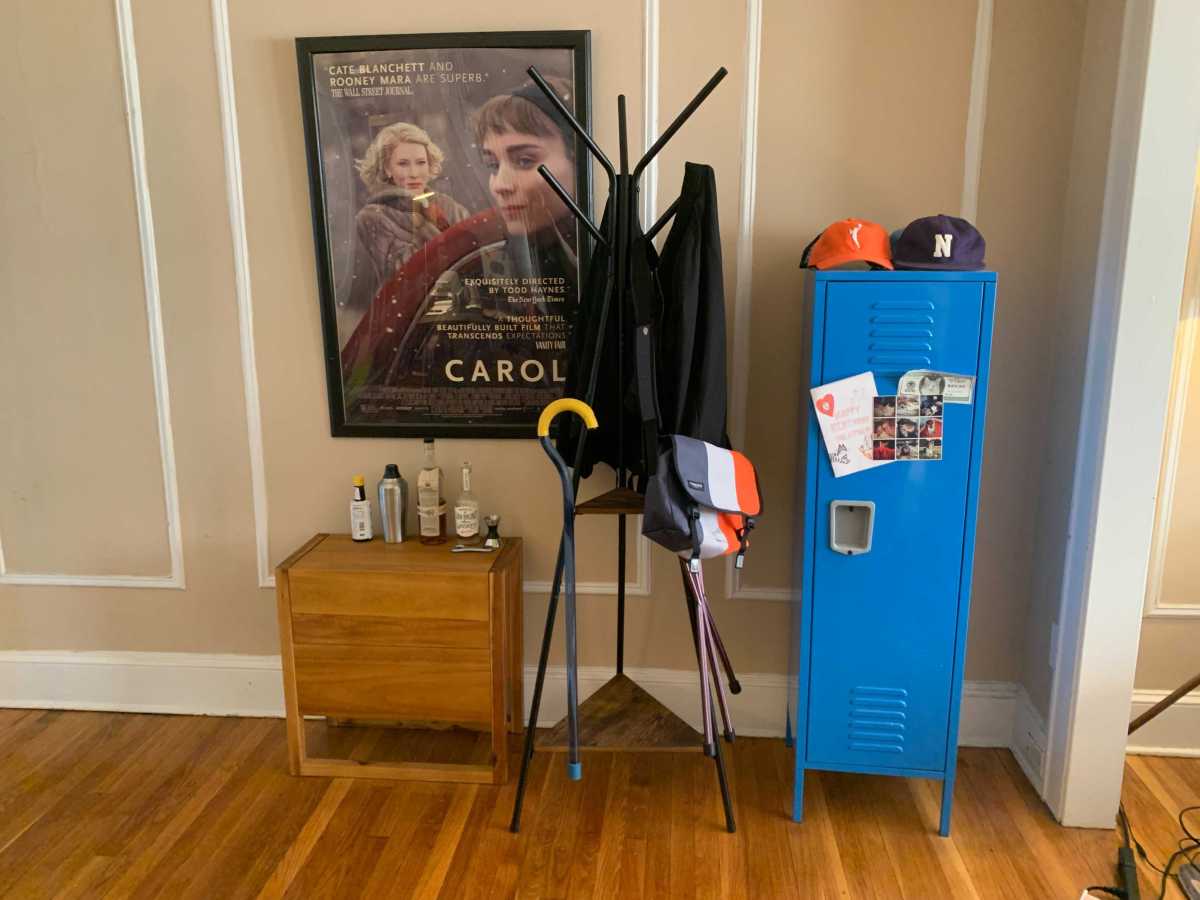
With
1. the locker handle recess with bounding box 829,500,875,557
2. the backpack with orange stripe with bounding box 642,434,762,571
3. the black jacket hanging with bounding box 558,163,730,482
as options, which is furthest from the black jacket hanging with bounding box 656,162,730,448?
the locker handle recess with bounding box 829,500,875,557

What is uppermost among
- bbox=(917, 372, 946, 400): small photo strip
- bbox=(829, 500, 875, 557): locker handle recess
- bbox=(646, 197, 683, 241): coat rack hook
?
bbox=(646, 197, 683, 241): coat rack hook

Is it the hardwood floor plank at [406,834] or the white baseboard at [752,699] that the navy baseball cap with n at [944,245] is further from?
the hardwood floor plank at [406,834]

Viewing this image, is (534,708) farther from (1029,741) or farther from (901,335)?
(1029,741)

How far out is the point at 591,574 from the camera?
2.49m

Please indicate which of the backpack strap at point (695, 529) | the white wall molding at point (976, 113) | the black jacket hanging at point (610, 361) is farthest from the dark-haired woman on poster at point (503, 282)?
the white wall molding at point (976, 113)

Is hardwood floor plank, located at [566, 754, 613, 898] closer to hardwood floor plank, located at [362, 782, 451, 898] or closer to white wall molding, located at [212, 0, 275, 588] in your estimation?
hardwood floor plank, located at [362, 782, 451, 898]

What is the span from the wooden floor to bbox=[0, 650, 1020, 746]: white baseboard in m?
0.15

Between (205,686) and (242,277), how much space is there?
1.32 m

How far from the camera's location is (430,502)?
2385 millimetres

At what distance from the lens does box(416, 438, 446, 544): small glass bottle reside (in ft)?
7.82

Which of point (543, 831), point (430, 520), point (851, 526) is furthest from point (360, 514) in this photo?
point (851, 526)

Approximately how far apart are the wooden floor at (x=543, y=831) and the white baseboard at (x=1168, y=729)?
4cm

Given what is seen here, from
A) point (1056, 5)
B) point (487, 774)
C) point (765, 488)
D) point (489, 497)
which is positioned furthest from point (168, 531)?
point (1056, 5)

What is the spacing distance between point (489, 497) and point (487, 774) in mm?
783
